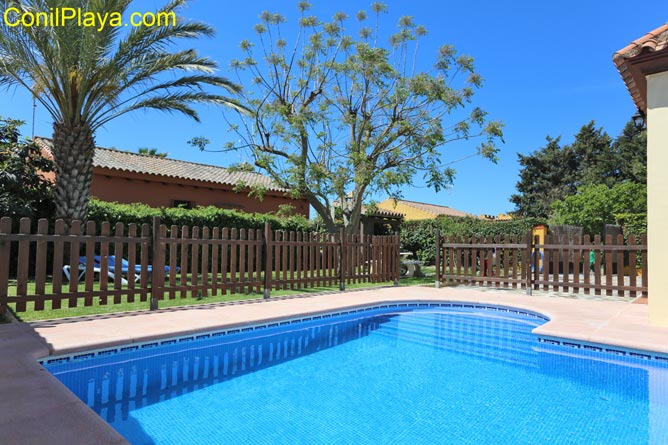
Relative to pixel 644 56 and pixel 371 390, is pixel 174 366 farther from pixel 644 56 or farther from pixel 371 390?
pixel 644 56

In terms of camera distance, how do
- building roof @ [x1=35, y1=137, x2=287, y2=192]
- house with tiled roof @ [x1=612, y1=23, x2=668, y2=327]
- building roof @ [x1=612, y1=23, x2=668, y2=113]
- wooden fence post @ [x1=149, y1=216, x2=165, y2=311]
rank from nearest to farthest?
building roof @ [x1=612, y1=23, x2=668, y2=113] < house with tiled roof @ [x1=612, y1=23, x2=668, y2=327] < wooden fence post @ [x1=149, y1=216, x2=165, y2=311] < building roof @ [x1=35, y1=137, x2=287, y2=192]

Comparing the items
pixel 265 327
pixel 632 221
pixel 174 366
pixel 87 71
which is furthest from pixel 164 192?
pixel 632 221

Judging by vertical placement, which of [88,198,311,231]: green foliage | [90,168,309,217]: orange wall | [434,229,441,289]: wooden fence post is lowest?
[434,229,441,289]: wooden fence post

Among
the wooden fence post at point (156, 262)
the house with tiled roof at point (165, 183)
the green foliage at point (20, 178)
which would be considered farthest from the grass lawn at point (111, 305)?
the house with tiled roof at point (165, 183)

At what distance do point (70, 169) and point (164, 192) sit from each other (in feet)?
30.2

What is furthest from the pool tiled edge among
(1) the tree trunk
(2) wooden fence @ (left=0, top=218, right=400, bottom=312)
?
(1) the tree trunk

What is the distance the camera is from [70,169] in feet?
34.5

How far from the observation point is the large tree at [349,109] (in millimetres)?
14836

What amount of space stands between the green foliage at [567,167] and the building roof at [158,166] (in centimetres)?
3137

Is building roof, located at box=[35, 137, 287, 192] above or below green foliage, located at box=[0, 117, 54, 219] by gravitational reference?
above

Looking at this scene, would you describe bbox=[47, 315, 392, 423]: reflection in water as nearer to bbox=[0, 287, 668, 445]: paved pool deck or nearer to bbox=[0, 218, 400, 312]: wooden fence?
bbox=[0, 287, 668, 445]: paved pool deck

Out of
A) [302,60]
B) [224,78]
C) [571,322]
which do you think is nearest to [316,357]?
[571,322]

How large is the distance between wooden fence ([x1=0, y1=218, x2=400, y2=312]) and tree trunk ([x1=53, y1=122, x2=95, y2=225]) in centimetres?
60

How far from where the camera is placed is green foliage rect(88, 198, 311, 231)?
12.4m
